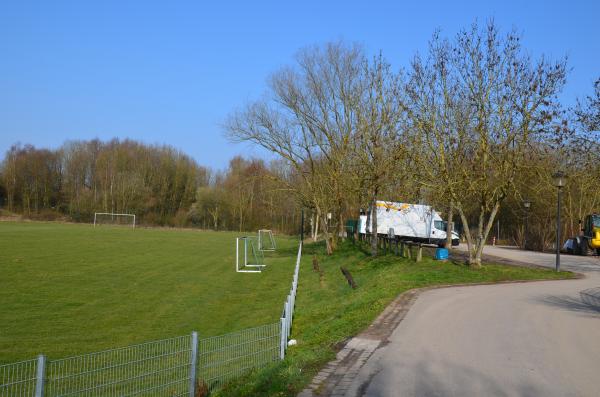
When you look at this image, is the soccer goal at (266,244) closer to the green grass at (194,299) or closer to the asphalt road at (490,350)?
the green grass at (194,299)

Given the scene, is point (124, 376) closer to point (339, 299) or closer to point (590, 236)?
point (339, 299)

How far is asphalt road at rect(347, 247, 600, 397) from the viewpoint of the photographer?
797 centimetres

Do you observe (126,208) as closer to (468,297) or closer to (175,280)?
(175,280)

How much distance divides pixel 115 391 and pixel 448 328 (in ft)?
20.5

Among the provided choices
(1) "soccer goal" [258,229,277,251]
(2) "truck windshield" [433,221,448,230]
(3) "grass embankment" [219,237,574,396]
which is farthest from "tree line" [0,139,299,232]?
(3) "grass embankment" [219,237,574,396]

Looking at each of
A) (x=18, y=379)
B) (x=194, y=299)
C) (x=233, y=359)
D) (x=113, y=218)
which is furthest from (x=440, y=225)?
(x=113, y=218)

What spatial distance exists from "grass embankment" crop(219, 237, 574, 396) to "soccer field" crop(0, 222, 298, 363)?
1507 mm

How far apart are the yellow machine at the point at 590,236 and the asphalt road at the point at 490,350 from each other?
2373 centimetres

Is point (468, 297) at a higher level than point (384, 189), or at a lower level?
lower

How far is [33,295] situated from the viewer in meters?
21.5

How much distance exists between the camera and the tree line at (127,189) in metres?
99.8

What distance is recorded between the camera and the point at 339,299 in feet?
62.2

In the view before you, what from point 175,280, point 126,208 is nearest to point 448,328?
point 175,280

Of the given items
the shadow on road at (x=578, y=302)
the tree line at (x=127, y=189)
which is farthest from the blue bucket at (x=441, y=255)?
the tree line at (x=127, y=189)
